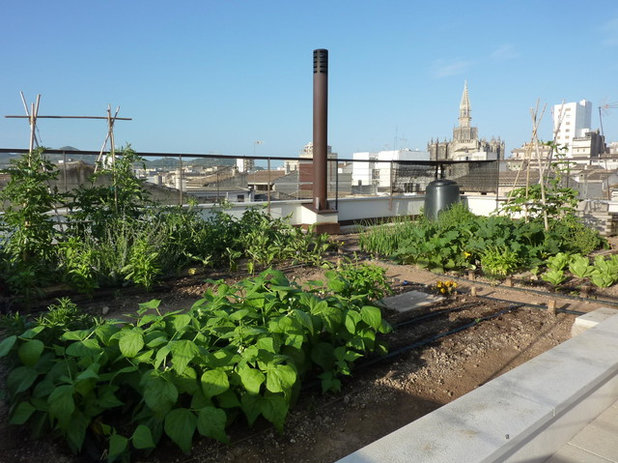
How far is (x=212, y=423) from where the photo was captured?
170 centimetres

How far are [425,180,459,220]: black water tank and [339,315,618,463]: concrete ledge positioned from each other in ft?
24.7

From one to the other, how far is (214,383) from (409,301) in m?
2.54

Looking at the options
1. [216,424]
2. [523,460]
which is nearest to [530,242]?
[523,460]

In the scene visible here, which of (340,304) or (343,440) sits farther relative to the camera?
(340,304)

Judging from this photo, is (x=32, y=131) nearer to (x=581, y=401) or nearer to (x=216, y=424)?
(x=216, y=424)

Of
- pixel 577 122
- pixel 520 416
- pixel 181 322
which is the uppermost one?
pixel 577 122

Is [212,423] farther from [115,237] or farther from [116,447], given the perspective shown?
[115,237]

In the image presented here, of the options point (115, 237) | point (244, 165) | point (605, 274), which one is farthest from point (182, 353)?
point (244, 165)

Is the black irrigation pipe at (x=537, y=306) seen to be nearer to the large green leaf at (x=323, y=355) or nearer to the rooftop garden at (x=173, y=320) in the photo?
the rooftop garden at (x=173, y=320)

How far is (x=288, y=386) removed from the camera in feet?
5.94

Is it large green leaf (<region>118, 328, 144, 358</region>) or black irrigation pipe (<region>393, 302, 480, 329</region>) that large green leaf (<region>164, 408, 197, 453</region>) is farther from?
black irrigation pipe (<region>393, 302, 480, 329</region>)

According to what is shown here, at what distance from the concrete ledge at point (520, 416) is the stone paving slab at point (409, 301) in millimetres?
1558

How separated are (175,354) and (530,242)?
5.27 meters

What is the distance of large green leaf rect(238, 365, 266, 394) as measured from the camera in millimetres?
1805
